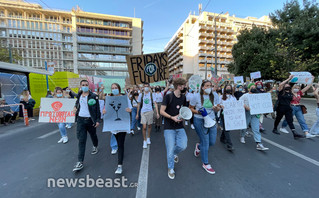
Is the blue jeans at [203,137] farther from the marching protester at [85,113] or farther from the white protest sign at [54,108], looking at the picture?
the white protest sign at [54,108]

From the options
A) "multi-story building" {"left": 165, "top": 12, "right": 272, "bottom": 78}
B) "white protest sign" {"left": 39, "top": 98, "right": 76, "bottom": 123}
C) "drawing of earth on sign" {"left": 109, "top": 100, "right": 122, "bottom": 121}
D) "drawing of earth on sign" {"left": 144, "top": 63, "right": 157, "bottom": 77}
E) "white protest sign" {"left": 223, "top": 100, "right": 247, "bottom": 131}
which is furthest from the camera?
"multi-story building" {"left": 165, "top": 12, "right": 272, "bottom": 78}

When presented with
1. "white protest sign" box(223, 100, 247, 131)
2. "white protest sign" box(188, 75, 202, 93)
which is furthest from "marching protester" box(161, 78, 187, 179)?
"white protest sign" box(188, 75, 202, 93)

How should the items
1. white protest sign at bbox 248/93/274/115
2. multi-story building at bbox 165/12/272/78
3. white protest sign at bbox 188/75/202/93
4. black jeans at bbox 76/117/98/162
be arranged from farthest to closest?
multi-story building at bbox 165/12/272/78 → white protest sign at bbox 188/75/202/93 → white protest sign at bbox 248/93/274/115 → black jeans at bbox 76/117/98/162

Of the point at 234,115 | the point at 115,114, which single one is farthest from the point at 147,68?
the point at 234,115

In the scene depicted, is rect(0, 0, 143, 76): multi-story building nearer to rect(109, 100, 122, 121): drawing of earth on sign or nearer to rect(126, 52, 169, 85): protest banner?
rect(126, 52, 169, 85): protest banner

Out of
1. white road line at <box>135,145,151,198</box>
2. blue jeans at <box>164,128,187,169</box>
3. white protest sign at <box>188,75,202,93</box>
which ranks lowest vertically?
white road line at <box>135,145,151,198</box>

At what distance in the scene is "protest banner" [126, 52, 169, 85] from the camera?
4352mm

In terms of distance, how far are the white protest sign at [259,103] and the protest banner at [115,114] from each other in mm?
3552

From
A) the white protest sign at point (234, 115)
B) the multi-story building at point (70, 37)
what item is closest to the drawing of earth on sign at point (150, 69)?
the white protest sign at point (234, 115)

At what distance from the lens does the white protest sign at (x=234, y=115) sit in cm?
365

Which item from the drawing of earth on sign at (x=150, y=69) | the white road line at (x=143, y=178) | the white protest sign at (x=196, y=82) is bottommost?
the white road line at (x=143, y=178)

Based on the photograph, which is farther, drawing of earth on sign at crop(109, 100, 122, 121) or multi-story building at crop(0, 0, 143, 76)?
multi-story building at crop(0, 0, 143, 76)

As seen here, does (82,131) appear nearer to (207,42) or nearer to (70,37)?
(207,42)

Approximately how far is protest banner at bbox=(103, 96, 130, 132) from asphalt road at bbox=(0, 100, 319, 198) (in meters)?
0.93
